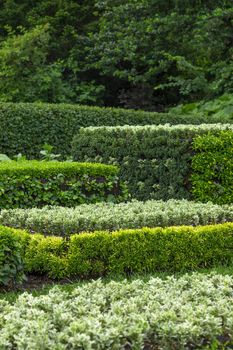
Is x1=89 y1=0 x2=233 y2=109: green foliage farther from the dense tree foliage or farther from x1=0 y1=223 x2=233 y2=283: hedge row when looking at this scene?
x1=0 y1=223 x2=233 y2=283: hedge row

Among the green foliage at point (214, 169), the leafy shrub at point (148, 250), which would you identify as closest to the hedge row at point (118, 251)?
the leafy shrub at point (148, 250)

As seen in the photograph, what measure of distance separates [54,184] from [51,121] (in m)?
6.37

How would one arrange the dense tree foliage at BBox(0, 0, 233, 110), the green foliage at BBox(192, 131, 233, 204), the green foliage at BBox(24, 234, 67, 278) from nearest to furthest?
1. the green foliage at BBox(24, 234, 67, 278)
2. the green foliage at BBox(192, 131, 233, 204)
3. the dense tree foliage at BBox(0, 0, 233, 110)

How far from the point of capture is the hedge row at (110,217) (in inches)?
318

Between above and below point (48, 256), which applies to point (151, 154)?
below

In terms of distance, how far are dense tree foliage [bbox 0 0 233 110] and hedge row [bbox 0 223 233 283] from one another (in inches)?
506

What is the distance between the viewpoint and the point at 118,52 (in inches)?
870

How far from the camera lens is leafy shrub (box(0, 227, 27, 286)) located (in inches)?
254

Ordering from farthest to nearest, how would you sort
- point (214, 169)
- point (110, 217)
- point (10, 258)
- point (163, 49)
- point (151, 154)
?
point (163, 49) < point (151, 154) < point (214, 169) < point (110, 217) < point (10, 258)

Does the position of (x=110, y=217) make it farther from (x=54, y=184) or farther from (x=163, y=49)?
(x=163, y=49)

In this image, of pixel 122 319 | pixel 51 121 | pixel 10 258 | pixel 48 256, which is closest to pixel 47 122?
pixel 51 121

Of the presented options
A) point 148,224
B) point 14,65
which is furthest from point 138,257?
point 14,65

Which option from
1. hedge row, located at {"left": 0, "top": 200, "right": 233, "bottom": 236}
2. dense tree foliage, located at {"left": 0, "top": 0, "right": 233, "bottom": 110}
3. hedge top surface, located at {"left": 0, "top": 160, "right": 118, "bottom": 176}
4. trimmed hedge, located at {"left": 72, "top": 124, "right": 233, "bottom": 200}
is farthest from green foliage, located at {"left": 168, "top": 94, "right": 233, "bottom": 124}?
hedge row, located at {"left": 0, "top": 200, "right": 233, "bottom": 236}

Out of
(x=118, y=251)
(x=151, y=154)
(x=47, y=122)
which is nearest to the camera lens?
(x=118, y=251)
